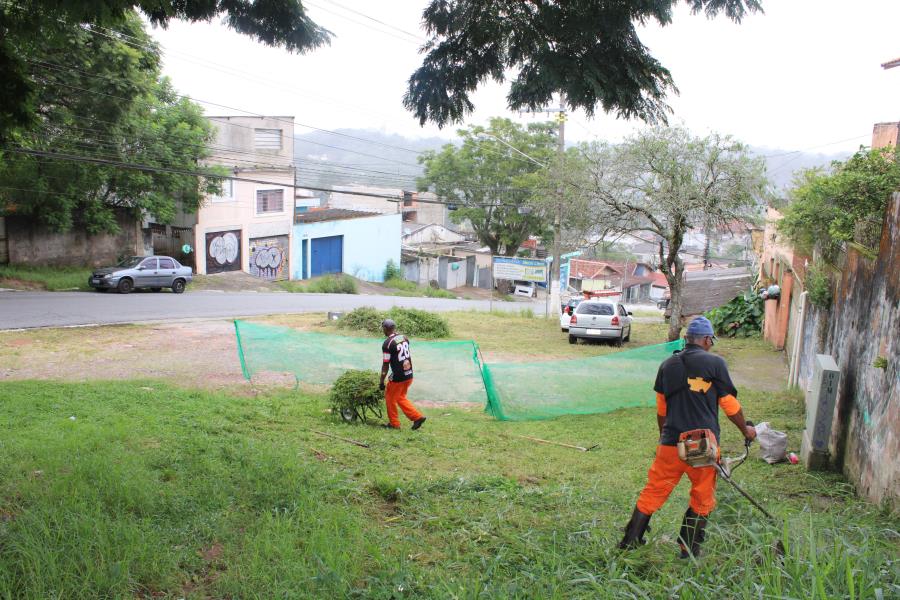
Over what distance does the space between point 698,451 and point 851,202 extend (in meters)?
6.68

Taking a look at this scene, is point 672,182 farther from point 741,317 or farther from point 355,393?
point 355,393

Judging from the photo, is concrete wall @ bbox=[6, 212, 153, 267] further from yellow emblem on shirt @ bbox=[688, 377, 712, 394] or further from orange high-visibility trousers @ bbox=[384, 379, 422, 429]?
yellow emblem on shirt @ bbox=[688, 377, 712, 394]

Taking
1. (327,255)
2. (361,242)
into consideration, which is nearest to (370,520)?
(327,255)

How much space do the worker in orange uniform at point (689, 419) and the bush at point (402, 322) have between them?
15706 millimetres

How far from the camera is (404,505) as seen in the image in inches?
237

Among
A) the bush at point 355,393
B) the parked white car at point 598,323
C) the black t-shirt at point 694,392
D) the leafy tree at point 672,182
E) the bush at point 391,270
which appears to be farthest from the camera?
the bush at point 391,270

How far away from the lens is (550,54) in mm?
6355

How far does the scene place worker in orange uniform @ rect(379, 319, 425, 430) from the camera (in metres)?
9.42

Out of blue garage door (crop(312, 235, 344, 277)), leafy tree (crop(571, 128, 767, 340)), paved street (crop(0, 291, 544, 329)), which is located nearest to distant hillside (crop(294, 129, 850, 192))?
leafy tree (crop(571, 128, 767, 340))

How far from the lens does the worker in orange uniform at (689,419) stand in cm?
497

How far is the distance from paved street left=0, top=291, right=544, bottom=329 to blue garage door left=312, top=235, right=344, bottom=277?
14591 mm

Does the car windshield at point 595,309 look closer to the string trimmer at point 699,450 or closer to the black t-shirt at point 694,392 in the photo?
the black t-shirt at point 694,392

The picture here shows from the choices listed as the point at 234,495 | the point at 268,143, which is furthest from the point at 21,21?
the point at 268,143

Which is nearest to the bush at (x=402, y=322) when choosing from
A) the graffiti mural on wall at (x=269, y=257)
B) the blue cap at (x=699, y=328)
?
the blue cap at (x=699, y=328)
